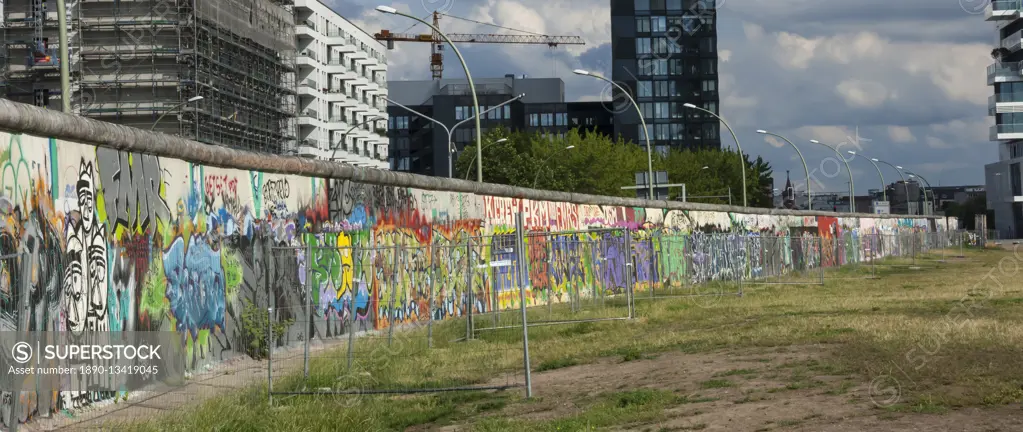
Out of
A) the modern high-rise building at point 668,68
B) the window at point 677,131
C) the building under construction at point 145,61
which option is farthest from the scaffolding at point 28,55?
Answer: the window at point 677,131

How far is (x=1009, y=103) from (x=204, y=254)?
119m

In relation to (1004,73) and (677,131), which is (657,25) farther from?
(1004,73)

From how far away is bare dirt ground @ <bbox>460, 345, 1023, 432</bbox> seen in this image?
29.6 feet

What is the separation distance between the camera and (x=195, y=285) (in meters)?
14.1

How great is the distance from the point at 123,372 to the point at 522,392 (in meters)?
3.84

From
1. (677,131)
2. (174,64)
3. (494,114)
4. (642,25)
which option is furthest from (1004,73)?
Result: (174,64)

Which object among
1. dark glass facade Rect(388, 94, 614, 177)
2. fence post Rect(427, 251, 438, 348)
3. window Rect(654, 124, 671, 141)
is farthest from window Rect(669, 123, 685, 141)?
fence post Rect(427, 251, 438, 348)

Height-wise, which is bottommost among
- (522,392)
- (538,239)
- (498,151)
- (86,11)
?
(522,392)

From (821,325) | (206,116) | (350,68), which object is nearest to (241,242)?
(821,325)

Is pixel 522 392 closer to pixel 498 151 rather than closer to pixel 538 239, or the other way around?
pixel 538 239

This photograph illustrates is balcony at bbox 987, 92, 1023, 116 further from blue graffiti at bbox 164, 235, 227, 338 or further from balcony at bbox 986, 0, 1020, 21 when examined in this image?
blue graffiti at bbox 164, 235, 227, 338

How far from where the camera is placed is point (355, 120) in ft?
355

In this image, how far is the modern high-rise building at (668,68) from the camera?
149m

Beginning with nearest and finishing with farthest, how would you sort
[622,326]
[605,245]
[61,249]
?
[61,249], [622,326], [605,245]
